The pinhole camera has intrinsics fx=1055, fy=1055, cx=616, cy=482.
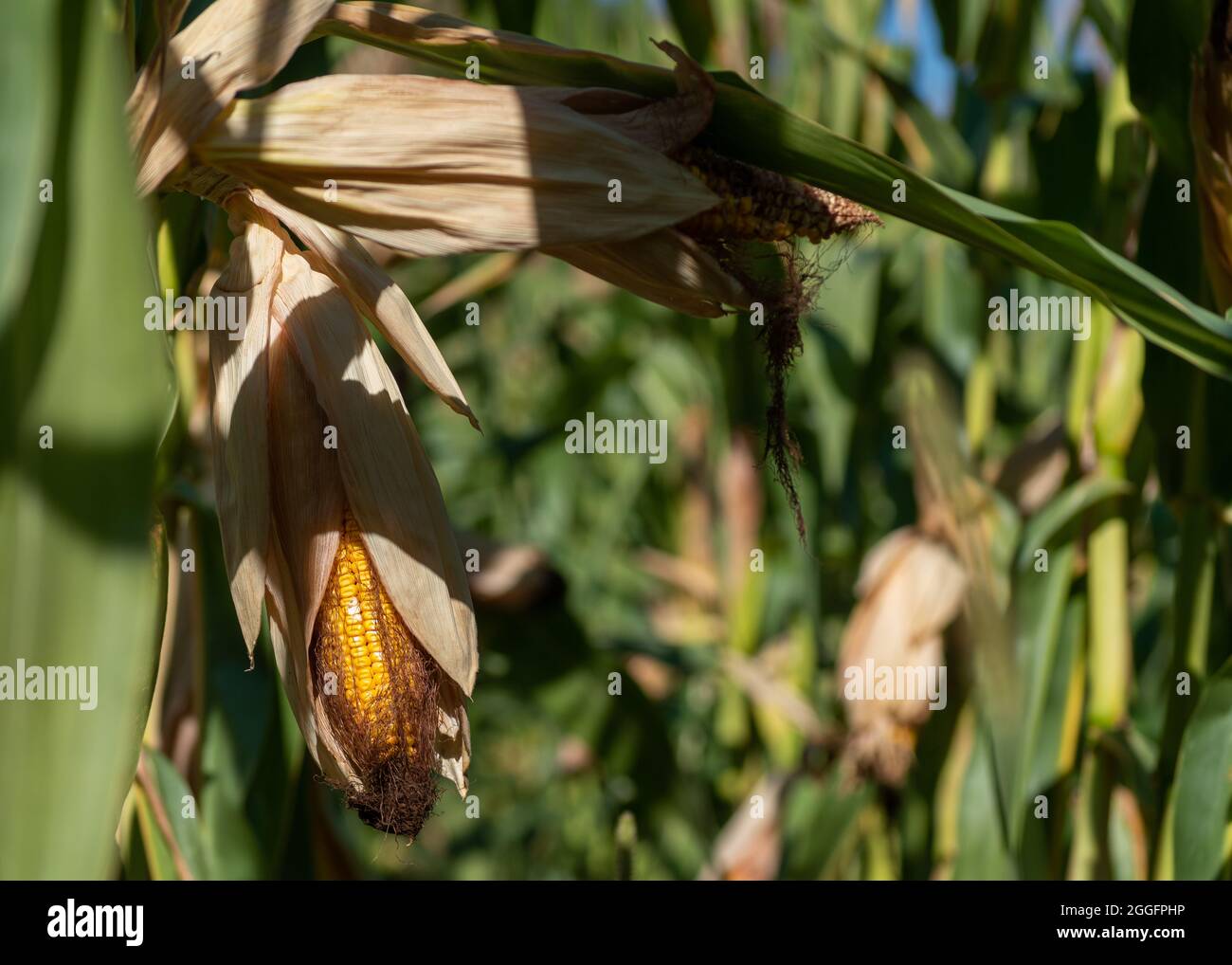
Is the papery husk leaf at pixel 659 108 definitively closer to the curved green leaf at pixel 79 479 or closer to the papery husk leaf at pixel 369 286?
the papery husk leaf at pixel 369 286

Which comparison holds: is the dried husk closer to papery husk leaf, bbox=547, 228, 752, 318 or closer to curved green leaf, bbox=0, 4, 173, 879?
papery husk leaf, bbox=547, 228, 752, 318

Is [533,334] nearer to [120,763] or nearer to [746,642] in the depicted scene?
[746,642]

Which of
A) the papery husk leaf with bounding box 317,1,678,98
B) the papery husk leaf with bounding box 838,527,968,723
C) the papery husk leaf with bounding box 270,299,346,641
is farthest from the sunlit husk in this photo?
the papery husk leaf with bounding box 838,527,968,723

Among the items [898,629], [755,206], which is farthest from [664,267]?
[898,629]

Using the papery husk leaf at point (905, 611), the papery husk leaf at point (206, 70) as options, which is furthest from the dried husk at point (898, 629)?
the papery husk leaf at point (206, 70)

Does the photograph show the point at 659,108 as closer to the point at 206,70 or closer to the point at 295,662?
the point at 206,70
